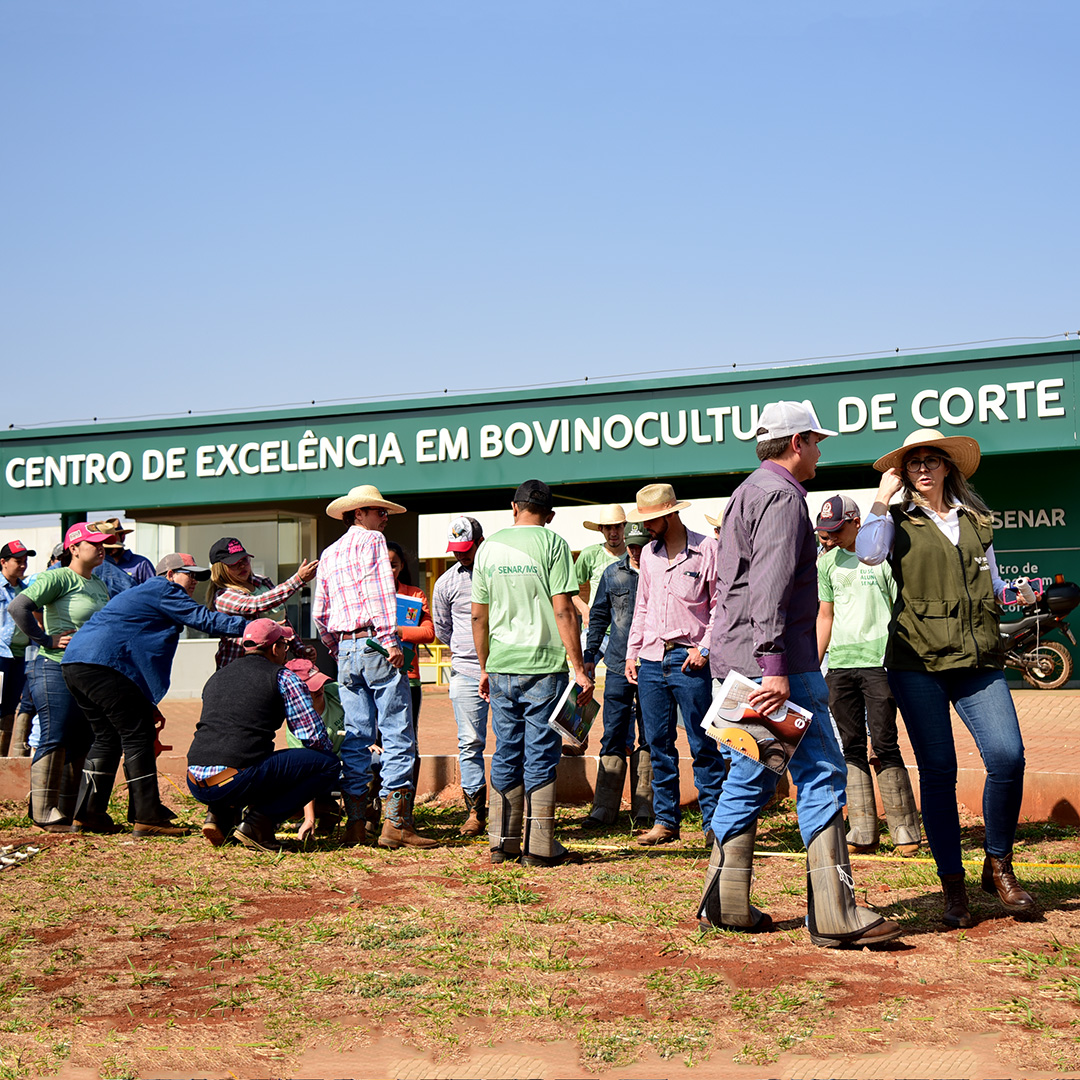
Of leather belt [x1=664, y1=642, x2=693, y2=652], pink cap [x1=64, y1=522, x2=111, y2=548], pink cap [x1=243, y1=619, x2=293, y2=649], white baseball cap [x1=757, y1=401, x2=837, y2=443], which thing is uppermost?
pink cap [x1=64, y1=522, x2=111, y2=548]

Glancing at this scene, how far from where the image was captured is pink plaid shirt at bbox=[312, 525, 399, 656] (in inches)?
266

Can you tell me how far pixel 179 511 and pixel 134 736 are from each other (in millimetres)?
17442

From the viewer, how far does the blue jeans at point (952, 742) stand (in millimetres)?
4715

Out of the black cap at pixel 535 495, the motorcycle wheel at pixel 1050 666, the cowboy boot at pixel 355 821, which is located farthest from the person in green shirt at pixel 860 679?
the motorcycle wheel at pixel 1050 666

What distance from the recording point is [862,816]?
250 inches

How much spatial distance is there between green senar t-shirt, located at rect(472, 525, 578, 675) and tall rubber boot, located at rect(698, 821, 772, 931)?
77.3 inches

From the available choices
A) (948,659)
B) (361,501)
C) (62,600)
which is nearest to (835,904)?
(948,659)

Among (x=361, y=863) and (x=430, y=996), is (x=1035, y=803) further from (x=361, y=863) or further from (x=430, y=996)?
(x=430, y=996)

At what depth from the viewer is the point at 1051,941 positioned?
4.33 meters

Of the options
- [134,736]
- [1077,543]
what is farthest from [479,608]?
[1077,543]

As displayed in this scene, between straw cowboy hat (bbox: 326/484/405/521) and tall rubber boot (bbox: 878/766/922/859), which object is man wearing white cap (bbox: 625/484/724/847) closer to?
tall rubber boot (bbox: 878/766/922/859)

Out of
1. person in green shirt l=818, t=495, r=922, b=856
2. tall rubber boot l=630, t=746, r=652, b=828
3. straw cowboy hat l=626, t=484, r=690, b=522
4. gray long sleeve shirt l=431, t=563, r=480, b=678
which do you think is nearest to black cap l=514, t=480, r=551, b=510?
straw cowboy hat l=626, t=484, r=690, b=522

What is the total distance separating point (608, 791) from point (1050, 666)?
12.4 metres

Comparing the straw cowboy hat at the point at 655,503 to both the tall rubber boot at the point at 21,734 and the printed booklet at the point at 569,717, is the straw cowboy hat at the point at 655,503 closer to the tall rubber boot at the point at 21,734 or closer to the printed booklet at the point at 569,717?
the printed booklet at the point at 569,717
